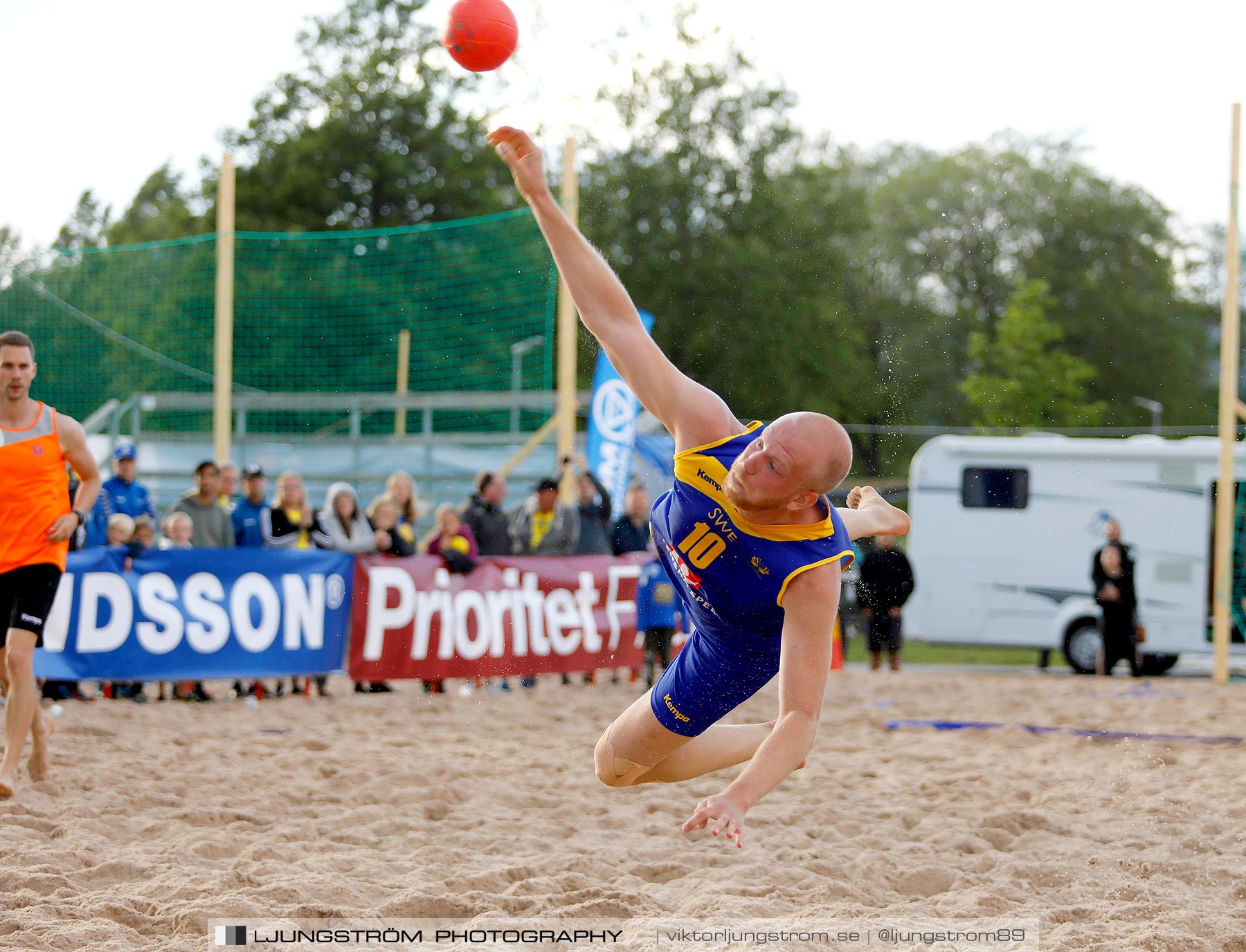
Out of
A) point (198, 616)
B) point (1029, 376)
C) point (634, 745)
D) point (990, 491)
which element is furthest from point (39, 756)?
point (1029, 376)

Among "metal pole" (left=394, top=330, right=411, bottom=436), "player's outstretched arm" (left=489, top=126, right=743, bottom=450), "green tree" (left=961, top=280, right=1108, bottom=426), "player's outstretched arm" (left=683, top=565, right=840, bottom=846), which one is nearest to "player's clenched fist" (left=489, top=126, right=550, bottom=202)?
"player's outstretched arm" (left=489, top=126, right=743, bottom=450)

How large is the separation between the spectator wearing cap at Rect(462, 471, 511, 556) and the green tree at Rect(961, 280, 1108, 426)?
15986 millimetres

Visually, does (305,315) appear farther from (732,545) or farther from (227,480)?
(732,545)

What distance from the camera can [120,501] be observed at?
28.5ft

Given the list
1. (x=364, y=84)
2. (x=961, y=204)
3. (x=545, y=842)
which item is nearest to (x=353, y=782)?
(x=545, y=842)

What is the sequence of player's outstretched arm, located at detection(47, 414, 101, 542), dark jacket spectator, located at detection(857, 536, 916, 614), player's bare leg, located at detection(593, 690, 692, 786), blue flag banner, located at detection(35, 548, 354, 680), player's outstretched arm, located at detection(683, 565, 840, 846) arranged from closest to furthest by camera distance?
player's outstretched arm, located at detection(683, 565, 840, 846), player's bare leg, located at detection(593, 690, 692, 786), player's outstretched arm, located at detection(47, 414, 101, 542), blue flag banner, located at detection(35, 548, 354, 680), dark jacket spectator, located at detection(857, 536, 916, 614)

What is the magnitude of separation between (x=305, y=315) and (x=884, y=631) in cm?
854

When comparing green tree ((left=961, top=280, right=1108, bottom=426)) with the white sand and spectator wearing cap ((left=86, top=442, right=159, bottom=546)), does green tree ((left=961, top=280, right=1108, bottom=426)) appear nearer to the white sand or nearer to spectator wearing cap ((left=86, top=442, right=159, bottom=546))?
the white sand

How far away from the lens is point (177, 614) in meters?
8.16

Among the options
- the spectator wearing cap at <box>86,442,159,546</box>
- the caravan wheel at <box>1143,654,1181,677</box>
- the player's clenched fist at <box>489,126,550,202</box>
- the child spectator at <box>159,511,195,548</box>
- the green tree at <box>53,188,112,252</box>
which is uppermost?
the green tree at <box>53,188,112,252</box>

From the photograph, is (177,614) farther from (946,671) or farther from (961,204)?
(961,204)

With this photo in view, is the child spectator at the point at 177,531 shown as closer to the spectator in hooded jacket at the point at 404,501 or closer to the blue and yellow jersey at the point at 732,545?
the spectator in hooded jacket at the point at 404,501

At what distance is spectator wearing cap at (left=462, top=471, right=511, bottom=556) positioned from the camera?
9.73 meters

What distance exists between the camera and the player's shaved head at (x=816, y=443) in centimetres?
273
